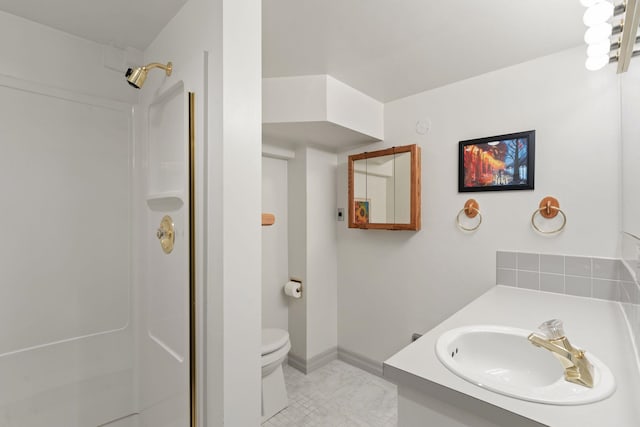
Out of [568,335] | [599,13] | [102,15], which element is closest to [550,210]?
[568,335]

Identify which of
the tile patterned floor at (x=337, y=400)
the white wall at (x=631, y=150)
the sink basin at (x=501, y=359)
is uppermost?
the white wall at (x=631, y=150)

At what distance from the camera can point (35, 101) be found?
133 cm

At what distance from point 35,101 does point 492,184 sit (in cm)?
247

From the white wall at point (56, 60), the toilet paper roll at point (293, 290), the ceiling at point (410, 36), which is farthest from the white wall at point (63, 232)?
the toilet paper roll at point (293, 290)

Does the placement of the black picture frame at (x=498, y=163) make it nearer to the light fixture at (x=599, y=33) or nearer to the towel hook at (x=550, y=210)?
the towel hook at (x=550, y=210)

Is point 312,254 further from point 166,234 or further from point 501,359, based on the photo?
point 501,359

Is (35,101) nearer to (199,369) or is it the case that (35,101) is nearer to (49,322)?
(49,322)

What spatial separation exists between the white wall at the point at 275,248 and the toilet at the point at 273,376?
50 centimetres

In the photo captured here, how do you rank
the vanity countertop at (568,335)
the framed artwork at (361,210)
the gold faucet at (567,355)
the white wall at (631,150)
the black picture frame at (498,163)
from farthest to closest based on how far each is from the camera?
the framed artwork at (361,210), the black picture frame at (498,163), the white wall at (631,150), the gold faucet at (567,355), the vanity countertop at (568,335)

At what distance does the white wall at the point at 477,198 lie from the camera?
1469 mm

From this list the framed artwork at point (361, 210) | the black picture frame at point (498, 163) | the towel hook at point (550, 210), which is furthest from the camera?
the framed artwork at point (361, 210)

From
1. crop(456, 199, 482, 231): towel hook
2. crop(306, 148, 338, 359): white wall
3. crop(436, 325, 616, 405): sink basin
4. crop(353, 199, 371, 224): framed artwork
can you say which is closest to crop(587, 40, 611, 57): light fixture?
crop(456, 199, 482, 231): towel hook

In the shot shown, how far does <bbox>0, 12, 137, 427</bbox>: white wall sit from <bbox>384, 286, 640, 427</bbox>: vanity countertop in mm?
1510

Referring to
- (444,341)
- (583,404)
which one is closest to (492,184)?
(444,341)
